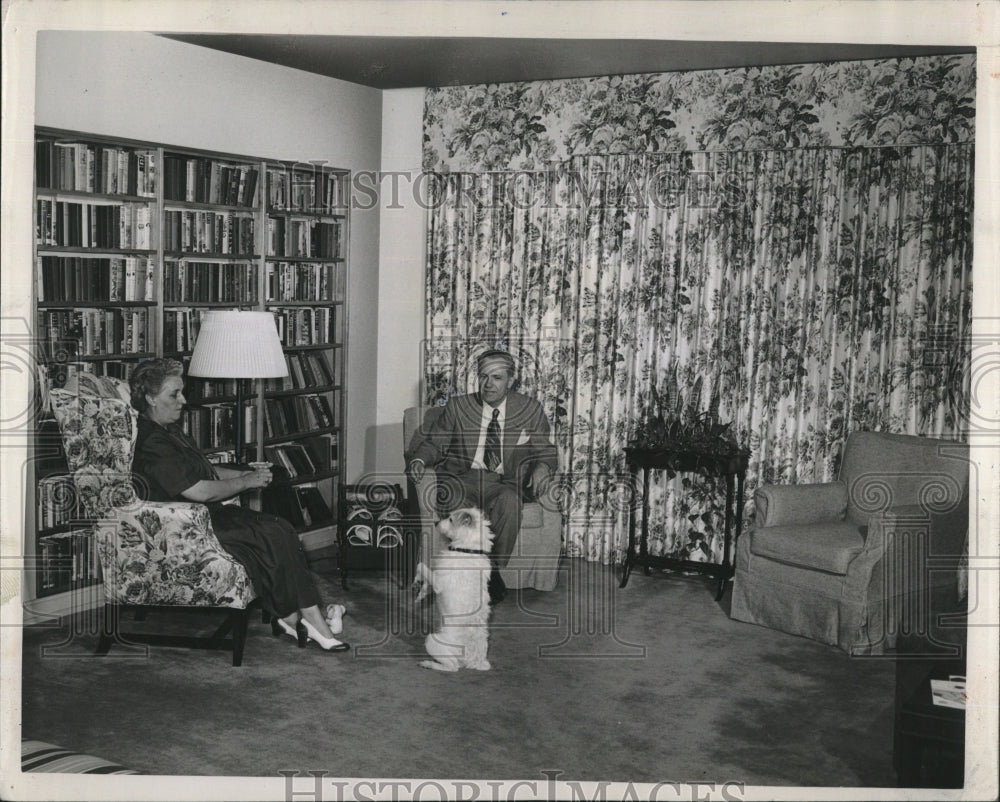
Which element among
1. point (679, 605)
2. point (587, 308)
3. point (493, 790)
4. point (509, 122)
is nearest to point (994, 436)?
point (493, 790)

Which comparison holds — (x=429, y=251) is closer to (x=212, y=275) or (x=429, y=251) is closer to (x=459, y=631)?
(x=212, y=275)

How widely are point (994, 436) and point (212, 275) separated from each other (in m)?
4.25

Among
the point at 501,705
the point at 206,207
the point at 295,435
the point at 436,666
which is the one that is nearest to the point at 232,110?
the point at 206,207

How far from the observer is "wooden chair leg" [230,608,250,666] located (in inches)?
173

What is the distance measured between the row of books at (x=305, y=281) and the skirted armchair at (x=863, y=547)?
2.80m

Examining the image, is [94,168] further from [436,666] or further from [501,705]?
[501,705]

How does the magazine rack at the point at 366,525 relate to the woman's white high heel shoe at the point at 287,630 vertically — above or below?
above

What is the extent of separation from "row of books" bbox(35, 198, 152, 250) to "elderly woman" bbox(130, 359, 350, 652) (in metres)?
0.80

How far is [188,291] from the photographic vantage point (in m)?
5.63

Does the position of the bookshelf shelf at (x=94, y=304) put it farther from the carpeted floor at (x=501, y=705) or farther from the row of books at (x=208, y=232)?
the carpeted floor at (x=501, y=705)

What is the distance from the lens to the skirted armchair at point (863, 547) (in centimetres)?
472

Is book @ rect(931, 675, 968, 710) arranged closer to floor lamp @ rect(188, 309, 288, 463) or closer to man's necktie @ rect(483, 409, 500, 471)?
man's necktie @ rect(483, 409, 500, 471)

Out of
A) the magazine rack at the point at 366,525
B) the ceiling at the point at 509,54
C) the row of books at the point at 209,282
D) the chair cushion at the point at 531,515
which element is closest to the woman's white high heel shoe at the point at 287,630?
the magazine rack at the point at 366,525

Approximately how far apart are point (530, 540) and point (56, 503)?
219 cm
